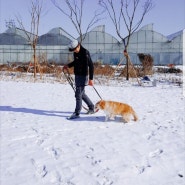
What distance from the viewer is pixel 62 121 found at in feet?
18.6

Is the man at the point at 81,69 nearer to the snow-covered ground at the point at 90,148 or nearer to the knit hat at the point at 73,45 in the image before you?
the knit hat at the point at 73,45

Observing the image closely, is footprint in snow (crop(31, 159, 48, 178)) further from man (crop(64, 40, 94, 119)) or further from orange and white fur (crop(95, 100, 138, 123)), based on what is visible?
man (crop(64, 40, 94, 119))

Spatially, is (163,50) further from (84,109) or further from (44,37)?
(84,109)

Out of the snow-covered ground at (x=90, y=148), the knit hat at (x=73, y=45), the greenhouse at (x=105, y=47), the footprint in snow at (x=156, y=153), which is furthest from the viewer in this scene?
the greenhouse at (x=105, y=47)

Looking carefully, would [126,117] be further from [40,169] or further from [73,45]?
[40,169]

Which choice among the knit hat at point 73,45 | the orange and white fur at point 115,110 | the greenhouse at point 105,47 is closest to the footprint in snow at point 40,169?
the orange and white fur at point 115,110

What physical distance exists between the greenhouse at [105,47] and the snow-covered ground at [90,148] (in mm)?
26426

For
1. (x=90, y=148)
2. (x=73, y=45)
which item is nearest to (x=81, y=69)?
(x=73, y=45)

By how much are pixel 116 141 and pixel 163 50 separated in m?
30.1

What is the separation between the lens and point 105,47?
33.6 metres

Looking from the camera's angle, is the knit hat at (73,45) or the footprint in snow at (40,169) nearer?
the footprint in snow at (40,169)

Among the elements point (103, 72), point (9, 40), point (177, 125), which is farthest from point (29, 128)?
point (9, 40)

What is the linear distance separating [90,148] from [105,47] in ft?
99.1

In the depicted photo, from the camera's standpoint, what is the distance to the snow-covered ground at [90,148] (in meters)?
3.18
